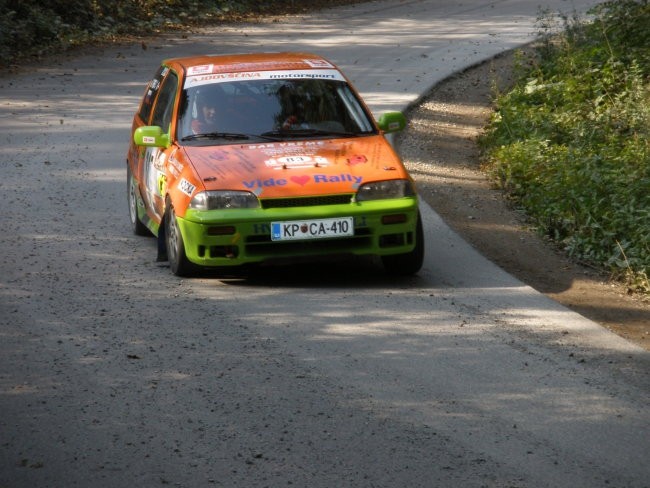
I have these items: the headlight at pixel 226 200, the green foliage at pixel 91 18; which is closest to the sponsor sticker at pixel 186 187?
the headlight at pixel 226 200

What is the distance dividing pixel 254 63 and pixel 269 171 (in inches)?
68.0

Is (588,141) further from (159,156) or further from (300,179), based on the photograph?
(300,179)

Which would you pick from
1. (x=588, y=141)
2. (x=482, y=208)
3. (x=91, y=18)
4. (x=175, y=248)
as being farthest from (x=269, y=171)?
(x=91, y=18)

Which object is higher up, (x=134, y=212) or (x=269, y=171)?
(x=269, y=171)

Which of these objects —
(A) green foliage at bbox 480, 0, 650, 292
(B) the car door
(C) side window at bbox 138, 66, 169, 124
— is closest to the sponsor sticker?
(B) the car door

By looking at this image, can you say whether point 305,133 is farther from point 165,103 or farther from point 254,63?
point 165,103

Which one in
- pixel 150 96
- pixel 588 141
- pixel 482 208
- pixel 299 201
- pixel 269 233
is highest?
pixel 150 96

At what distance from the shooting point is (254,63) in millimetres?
10430

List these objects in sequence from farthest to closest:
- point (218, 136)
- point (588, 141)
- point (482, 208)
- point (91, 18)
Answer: point (91, 18) → point (588, 141) → point (482, 208) → point (218, 136)

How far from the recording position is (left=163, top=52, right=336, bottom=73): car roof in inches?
406

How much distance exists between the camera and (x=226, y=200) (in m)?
8.87

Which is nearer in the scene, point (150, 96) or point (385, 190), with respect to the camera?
point (385, 190)

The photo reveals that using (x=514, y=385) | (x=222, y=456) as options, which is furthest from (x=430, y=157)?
(x=222, y=456)

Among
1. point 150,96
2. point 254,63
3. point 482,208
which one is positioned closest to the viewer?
point 254,63
